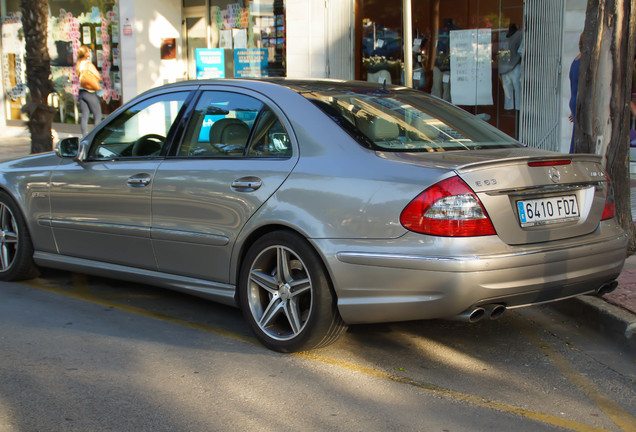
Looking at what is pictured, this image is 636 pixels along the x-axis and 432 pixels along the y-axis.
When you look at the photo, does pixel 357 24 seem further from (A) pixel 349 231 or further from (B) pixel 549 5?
(A) pixel 349 231

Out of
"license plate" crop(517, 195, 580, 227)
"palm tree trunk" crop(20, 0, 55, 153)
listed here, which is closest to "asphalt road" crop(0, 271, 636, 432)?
"license plate" crop(517, 195, 580, 227)

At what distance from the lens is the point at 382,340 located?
4.88 meters

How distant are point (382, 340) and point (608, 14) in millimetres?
3276

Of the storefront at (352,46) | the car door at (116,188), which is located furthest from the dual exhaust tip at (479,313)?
the storefront at (352,46)

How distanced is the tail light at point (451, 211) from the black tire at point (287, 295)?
27.4 inches

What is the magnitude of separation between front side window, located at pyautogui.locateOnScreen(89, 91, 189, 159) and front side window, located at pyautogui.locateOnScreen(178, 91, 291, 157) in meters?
0.25

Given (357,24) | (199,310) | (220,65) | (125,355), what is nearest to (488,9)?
(357,24)

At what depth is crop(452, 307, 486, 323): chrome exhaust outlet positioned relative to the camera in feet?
13.2

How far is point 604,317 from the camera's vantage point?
5.03 meters

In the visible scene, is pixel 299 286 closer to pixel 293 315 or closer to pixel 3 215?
pixel 293 315

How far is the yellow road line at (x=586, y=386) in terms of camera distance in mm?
3705

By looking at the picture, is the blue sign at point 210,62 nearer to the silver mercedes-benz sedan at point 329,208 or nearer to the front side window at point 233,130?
the silver mercedes-benz sedan at point 329,208

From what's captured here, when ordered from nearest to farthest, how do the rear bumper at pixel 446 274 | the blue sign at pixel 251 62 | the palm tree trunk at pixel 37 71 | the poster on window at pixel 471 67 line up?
the rear bumper at pixel 446 274 → the palm tree trunk at pixel 37 71 → the poster on window at pixel 471 67 → the blue sign at pixel 251 62

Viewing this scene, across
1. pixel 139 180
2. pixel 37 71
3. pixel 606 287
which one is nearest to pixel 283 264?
pixel 139 180
